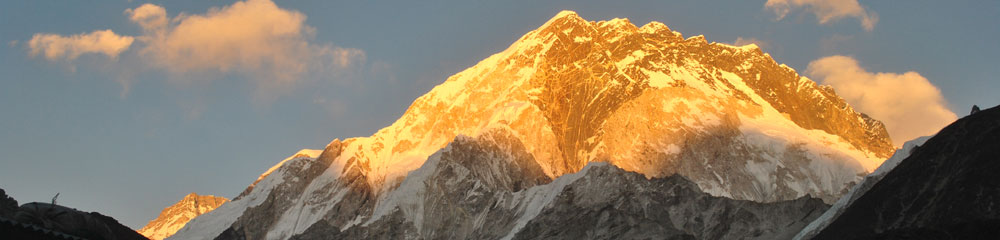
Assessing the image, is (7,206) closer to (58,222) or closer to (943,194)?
(58,222)

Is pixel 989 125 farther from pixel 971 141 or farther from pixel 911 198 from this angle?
pixel 911 198

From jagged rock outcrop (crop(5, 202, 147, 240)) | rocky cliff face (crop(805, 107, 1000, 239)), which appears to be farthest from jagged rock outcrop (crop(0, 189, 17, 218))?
rocky cliff face (crop(805, 107, 1000, 239))

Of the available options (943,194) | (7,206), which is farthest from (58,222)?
(943,194)

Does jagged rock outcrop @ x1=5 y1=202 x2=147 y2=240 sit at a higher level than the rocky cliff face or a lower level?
lower

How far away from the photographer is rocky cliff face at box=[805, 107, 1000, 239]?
278 ft

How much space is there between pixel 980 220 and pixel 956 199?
627cm

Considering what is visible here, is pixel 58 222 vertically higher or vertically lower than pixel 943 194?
lower

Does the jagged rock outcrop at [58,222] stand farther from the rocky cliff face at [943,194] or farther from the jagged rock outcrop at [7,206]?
the rocky cliff face at [943,194]

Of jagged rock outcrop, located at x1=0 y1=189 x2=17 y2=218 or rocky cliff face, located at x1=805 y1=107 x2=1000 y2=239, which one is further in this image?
rocky cliff face, located at x1=805 y1=107 x2=1000 y2=239

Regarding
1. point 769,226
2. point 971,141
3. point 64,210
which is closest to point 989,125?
point 971,141

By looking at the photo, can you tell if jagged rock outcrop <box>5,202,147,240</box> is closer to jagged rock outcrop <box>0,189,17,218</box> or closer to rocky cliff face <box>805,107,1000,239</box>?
jagged rock outcrop <box>0,189,17,218</box>

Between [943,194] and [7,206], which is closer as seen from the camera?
[7,206]

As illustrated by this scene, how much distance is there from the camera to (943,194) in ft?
302

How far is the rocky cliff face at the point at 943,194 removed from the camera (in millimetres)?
84875
